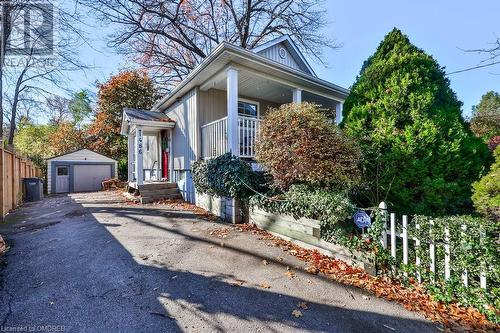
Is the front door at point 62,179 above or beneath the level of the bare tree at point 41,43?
beneath

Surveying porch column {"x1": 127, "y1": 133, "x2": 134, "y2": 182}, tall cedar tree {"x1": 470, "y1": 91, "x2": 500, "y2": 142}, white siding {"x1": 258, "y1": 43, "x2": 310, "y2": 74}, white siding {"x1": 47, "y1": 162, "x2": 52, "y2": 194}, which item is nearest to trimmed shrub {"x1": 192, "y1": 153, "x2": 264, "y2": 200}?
white siding {"x1": 258, "y1": 43, "x2": 310, "y2": 74}

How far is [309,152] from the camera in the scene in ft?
14.6

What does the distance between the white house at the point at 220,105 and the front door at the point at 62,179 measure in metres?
6.01

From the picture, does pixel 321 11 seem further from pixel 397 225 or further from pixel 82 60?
pixel 397 225

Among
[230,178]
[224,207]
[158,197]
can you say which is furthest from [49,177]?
[230,178]

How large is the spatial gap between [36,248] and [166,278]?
9.14 ft

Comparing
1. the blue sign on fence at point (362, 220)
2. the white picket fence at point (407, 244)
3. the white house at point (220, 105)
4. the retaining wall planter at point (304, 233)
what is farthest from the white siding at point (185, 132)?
the white picket fence at point (407, 244)

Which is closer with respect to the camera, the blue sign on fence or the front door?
the blue sign on fence

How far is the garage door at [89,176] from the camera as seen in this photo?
1510 centimetres

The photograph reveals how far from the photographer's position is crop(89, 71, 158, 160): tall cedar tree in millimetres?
17172

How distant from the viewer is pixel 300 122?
4.63 m

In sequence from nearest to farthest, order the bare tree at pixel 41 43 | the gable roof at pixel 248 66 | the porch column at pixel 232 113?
the gable roof at pixel 248 66, the porch column at pixel 232 113, the bare tree at pixel 41 43

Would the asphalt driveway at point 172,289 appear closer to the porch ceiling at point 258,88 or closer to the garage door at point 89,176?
the porch ceiling at point 258,88

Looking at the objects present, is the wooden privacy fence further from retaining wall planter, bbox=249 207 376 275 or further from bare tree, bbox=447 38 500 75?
bare tree, bbox=447 38 500 75
